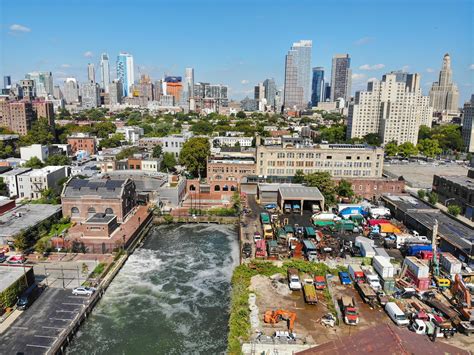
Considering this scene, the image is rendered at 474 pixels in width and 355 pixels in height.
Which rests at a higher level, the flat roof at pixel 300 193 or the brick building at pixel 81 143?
the brick building at pixel 81 143

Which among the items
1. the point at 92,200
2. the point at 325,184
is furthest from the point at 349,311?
the point at 92,200

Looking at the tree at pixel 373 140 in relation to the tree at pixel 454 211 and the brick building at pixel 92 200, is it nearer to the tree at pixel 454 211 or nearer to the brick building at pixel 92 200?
the tree at pixel 454 211

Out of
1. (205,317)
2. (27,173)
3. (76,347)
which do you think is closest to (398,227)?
(205,317)

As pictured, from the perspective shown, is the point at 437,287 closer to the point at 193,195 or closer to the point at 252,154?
the point at 193,195

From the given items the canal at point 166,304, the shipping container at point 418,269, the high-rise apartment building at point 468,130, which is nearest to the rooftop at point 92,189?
the canal at point 166,304

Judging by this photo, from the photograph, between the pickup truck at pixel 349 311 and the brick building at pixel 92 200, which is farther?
the brick building at pixel 92 200

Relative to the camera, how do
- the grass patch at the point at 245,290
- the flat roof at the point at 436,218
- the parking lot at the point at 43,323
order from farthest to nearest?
the flat roof at the point at 436,218, the grass patch at the point at 245,290, the parking lot at the point at 43,323
